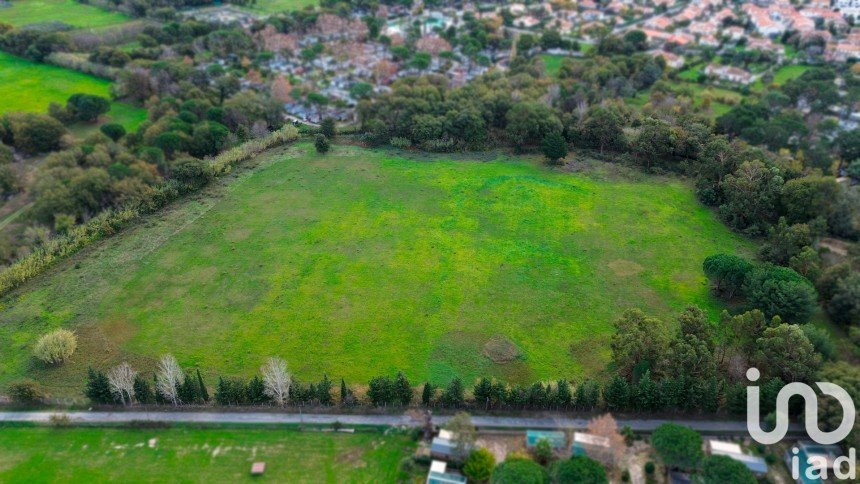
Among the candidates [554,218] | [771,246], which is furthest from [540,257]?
[771,246]

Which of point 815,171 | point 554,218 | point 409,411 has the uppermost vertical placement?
point 815,171

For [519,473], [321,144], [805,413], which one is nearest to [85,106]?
[321,144]

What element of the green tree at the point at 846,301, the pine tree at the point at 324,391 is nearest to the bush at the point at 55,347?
the pine tree at the point at 324,391

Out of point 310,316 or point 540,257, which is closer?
point 310,316

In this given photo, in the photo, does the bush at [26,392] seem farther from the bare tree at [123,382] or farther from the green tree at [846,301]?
the green tree at [846,301]

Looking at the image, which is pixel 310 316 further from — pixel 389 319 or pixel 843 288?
pixel 843 288

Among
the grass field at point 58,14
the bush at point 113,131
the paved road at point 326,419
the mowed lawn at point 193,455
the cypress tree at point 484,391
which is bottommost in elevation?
the mowed lawn at point 193,455
